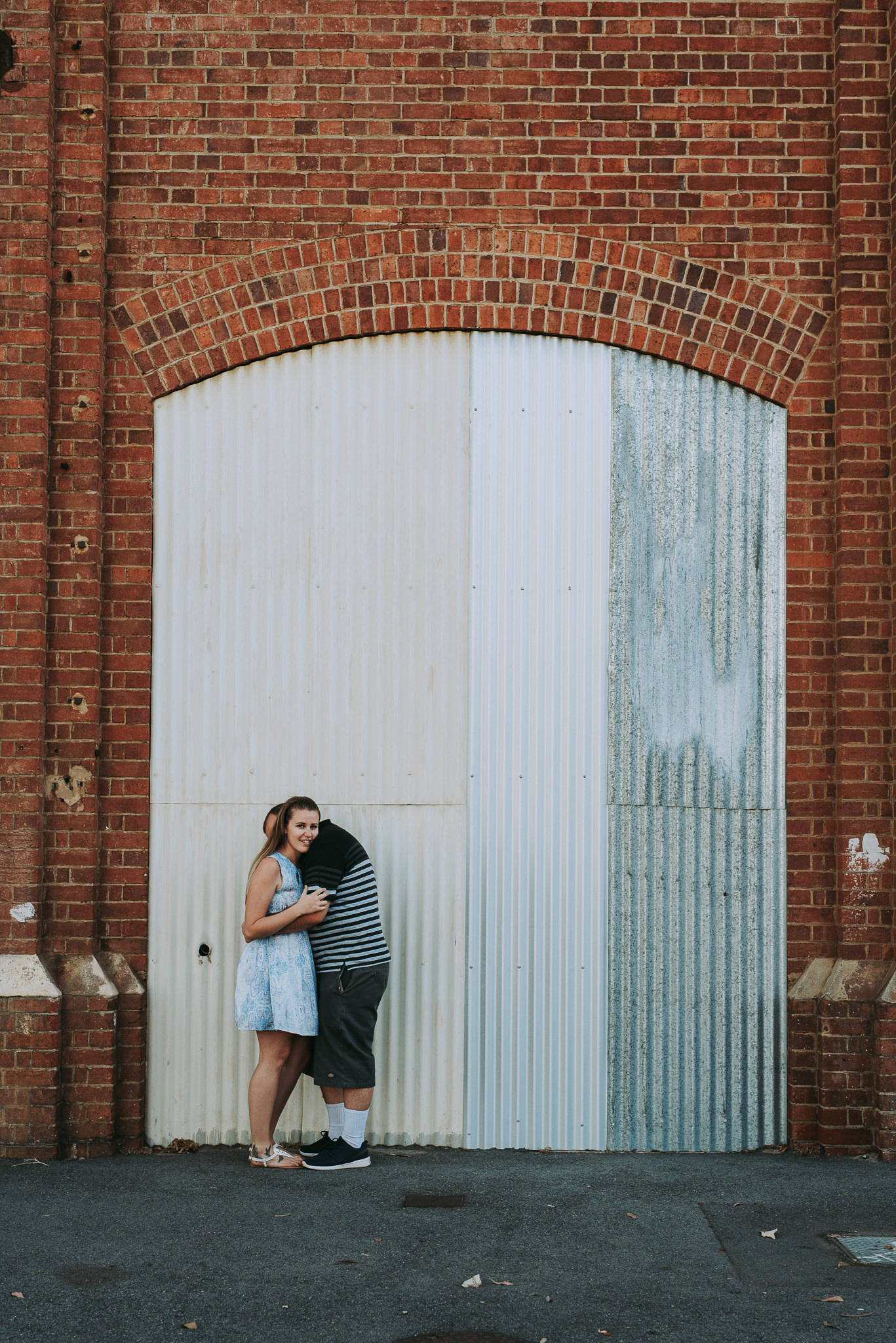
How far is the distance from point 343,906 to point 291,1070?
83cm

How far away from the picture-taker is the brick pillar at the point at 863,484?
618 centimetres

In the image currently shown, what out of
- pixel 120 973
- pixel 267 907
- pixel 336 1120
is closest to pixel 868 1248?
pixel 336 1120

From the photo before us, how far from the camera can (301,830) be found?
19.1 ft

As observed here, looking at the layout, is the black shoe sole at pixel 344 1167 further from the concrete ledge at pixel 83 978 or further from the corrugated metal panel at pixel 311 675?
the concrete ledge at pixel 83 978

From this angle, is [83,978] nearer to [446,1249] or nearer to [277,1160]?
[277,1160]

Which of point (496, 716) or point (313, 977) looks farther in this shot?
point (496, 716)

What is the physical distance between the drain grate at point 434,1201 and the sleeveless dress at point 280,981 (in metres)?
0.88

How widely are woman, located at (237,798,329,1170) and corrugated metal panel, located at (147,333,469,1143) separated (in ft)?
1.62

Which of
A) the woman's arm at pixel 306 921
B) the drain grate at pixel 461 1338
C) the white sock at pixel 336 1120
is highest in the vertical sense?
the woman's arm at pixel 306 921

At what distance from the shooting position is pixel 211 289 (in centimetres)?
644

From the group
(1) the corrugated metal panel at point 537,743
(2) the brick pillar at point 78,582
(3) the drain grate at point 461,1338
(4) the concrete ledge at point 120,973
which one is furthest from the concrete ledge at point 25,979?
(3) the drain grate at point 461,1338

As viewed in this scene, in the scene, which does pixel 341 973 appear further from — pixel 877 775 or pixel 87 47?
pixel 87 47

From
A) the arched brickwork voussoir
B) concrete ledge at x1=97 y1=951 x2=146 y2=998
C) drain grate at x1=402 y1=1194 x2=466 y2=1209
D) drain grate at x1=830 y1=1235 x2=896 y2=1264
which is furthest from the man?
the arched brickwork voussoir

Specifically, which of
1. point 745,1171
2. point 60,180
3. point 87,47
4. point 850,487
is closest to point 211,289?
point 60,180
